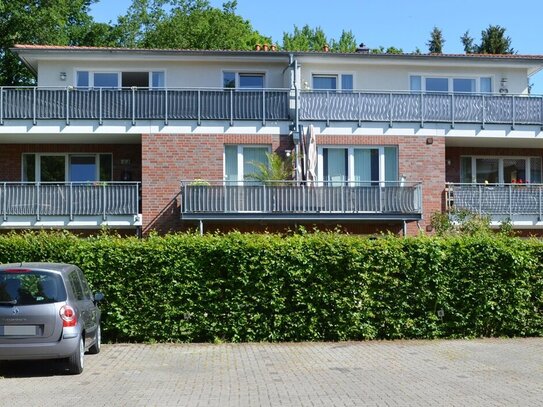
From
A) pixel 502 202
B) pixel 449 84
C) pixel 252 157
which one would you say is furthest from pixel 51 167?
pixel 502 202

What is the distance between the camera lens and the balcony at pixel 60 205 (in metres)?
22.7

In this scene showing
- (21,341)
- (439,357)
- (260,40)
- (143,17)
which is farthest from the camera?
(260,40)

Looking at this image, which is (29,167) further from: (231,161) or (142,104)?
(231,161)

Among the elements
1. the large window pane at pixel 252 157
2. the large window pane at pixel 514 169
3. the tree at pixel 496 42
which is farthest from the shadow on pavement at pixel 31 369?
the tree at pixel 496 42

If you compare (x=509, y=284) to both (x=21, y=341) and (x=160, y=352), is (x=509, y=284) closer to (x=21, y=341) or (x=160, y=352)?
(x=160, y=352)

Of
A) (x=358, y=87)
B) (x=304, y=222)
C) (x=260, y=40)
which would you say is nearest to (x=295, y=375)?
(x=304, y=222)

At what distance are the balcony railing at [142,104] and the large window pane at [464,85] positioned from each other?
21.8ft

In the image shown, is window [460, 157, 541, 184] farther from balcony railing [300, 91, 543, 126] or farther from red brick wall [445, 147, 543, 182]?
balcony railing [300, 91, 543, 126]

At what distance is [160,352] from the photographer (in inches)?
567

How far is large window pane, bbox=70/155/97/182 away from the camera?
25.6 metres

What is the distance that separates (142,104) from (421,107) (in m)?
8.80

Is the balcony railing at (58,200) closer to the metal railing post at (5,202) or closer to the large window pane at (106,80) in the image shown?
the metal railing post at (5,202)

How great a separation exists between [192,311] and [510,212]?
498 inches

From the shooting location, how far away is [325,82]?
2639 centimetres
